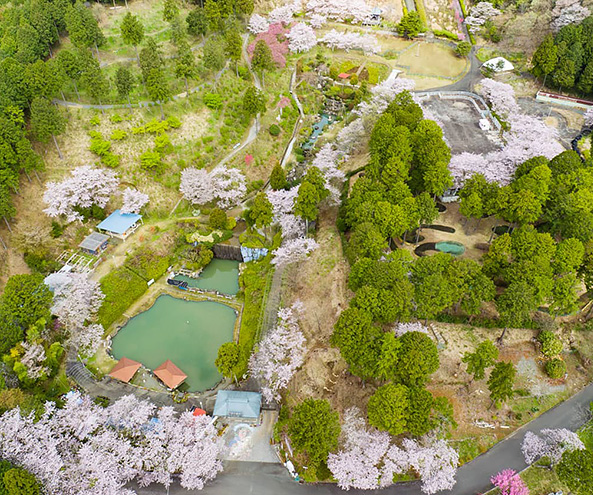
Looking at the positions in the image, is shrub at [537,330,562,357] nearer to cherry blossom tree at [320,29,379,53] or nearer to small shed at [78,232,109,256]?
small shed at [78,232,109,256]

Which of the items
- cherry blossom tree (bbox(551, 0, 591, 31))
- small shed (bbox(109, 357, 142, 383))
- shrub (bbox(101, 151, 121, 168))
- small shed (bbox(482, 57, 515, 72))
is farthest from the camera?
small shed (bbox(482, 57, 515, 72))

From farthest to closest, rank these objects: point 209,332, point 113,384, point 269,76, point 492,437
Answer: point 269,76
point 209,332
point 113,384
point 492,437

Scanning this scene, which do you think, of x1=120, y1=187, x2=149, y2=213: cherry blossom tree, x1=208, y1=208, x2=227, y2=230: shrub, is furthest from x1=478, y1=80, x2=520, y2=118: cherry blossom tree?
x1=120, y1=187, x2=149, y2=213: cherry blossom tree

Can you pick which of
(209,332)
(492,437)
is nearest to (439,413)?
(492,437)

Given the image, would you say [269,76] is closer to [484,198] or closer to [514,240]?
[484,198]

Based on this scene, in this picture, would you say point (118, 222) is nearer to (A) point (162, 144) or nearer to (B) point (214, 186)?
(B) point (214, 186)

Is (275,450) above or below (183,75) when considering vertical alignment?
below
